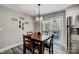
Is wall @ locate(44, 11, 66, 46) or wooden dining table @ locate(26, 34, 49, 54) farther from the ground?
wall @ locate(44, 11, 66, 46)

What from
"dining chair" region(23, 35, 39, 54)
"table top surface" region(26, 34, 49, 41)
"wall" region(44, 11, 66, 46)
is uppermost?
"wall" region(44, 11, 66, 46)

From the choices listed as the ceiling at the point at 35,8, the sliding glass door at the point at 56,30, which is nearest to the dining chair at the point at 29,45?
the sliding glass door at the point at 56,30

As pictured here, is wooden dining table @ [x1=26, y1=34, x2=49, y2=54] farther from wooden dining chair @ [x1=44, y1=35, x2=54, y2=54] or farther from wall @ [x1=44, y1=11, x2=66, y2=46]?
wall @ [x1=44, y1=11, x2=66, y2=46]

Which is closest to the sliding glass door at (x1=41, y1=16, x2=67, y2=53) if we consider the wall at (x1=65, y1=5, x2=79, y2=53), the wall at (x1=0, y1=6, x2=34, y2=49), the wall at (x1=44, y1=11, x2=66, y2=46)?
the wall at (x1=44, y1=11, x2=66, y2=46)

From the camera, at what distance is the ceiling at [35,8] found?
1.50 metres

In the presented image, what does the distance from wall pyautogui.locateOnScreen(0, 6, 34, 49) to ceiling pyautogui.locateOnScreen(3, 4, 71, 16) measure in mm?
75

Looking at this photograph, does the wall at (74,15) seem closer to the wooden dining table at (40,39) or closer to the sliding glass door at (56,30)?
the sliding glass door at (56,30)

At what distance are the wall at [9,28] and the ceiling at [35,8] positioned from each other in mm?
75

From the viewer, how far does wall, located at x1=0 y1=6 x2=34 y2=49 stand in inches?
58.8

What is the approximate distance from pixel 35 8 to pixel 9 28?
59 centimetres

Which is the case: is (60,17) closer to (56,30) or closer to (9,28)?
(56,30)

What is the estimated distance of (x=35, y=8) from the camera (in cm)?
152
